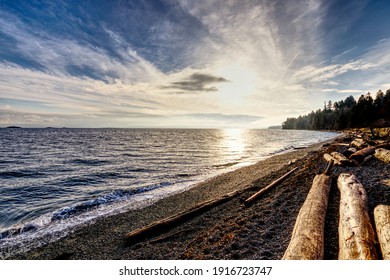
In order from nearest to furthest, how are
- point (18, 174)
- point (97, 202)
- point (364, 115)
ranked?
1. point (97, 202)
2. point (18, 174)
3. point (364, 115)

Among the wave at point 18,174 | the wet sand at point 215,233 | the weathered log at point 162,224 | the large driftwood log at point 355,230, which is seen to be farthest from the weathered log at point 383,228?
the wave at point 18,174

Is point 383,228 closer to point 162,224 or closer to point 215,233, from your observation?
point 215,233

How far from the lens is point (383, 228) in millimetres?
4594

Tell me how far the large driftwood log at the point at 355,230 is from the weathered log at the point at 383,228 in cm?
14

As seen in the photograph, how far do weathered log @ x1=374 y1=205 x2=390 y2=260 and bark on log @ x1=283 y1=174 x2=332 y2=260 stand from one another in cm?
106

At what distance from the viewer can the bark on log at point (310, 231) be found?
4250 millimetres

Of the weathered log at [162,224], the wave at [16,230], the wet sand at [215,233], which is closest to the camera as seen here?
the wet sand at [215,233]

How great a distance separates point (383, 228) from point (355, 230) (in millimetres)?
575

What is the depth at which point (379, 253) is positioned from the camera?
4.03 meters

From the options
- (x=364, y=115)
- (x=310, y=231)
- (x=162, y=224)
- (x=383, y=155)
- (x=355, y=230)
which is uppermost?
(x=364, y=115)

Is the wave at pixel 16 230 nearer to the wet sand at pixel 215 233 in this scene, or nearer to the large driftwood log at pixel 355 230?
the wet sand at pixel 215 233

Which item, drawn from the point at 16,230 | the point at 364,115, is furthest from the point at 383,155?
the point at 364,115
